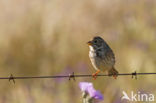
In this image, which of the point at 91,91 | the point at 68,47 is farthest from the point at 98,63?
the point at 68,47

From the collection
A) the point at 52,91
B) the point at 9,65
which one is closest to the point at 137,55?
the point at 52,91

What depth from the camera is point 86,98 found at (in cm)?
733

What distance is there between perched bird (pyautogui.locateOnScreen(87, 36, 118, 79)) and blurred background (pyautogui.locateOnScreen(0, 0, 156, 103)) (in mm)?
228

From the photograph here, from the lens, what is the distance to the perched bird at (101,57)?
8.88 metres

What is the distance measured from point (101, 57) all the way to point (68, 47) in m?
1.68

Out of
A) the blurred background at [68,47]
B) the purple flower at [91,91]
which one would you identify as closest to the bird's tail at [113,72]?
the blurred background at [68,47]

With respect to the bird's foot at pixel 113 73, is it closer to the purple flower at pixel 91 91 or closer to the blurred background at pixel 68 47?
the blurred background at pixel 68 47

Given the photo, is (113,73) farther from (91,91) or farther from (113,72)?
(91,91)

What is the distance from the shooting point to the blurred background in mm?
9203

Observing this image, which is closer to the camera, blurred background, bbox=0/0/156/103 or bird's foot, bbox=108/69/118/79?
bird's foot, bbox=108/69/118/79

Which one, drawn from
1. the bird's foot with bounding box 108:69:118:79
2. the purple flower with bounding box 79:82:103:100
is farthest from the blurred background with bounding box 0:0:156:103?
the purple flower with bounding box 79:82:103:100

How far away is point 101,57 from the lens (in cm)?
893

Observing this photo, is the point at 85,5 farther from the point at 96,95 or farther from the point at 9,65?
the point at 96,95

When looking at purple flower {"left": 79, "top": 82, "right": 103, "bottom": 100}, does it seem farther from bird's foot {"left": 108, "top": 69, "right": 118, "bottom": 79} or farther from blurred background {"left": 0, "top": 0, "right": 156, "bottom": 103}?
bird's foot {"left": 108, "top": 69, "right": 118, "bottom": 79}
